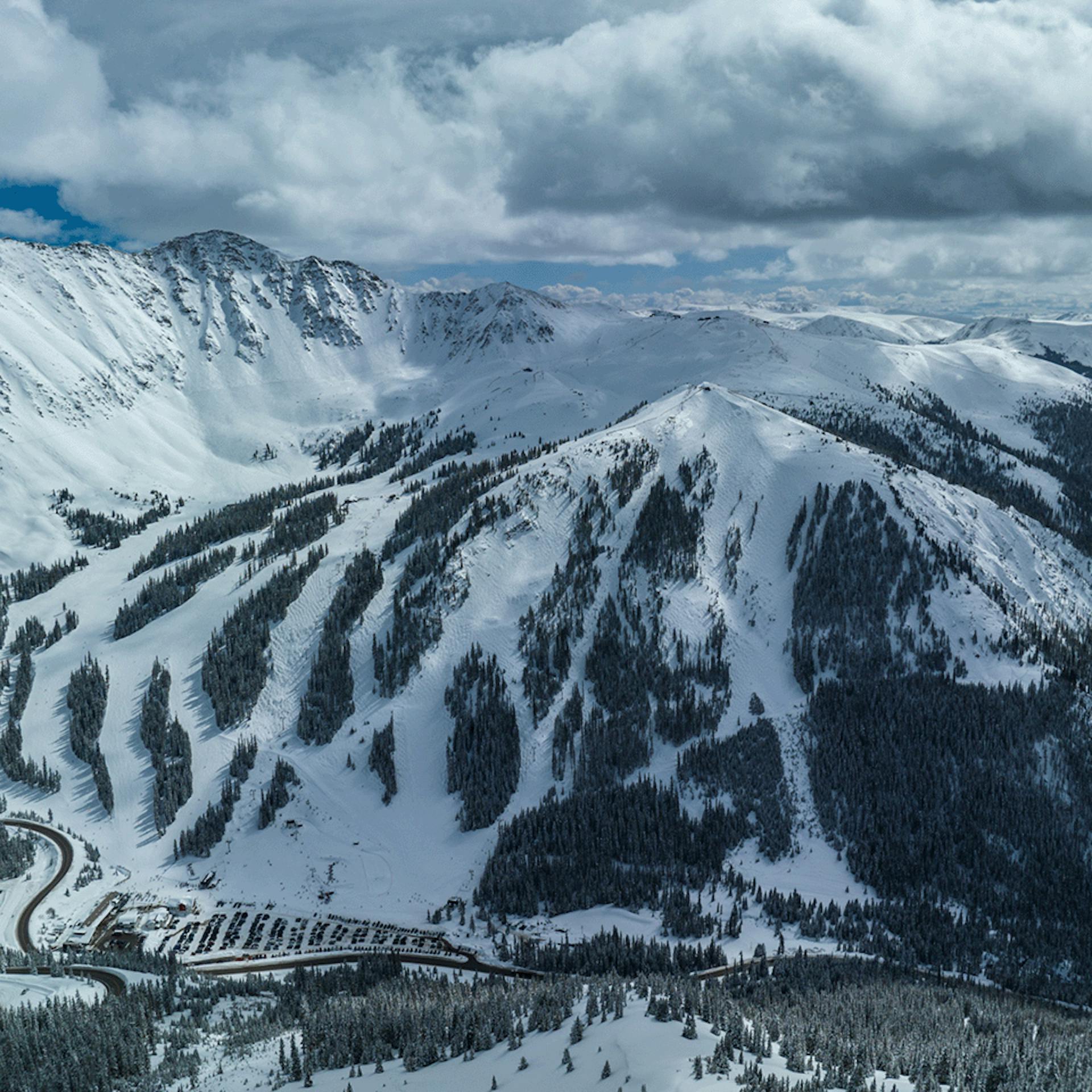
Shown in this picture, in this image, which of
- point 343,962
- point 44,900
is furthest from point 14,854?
point 343,962

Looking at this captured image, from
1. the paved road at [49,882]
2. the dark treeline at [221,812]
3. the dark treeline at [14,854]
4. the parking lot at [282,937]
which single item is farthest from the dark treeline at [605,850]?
the dark treeline at [14,854]

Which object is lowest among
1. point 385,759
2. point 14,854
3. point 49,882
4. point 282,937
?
point 282,937

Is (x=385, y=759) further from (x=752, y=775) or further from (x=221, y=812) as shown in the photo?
(x=752, y=775)

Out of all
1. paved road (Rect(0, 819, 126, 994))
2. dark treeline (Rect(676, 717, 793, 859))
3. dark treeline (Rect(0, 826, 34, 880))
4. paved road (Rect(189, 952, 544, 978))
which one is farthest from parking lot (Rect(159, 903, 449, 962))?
dark treeline (Rect(676, 717, 793, 859))

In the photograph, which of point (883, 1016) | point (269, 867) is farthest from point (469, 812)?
point (883, 1016)

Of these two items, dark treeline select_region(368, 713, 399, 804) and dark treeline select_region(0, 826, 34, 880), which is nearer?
dark treeline select_region(0, 826, 34, 880)

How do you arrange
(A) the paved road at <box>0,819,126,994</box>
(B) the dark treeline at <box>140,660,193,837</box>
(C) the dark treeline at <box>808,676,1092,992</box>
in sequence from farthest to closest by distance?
(B) the dark treeline at <box>140,660,193,837</box>, (C) the dark treeline at <box>808,676,1092,992</box>, (A) the paved road at <box>0,819,126,994</box>

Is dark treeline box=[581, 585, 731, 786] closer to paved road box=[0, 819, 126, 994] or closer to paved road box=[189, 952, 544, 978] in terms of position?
paved road box=[189, 952, 544, 978]
